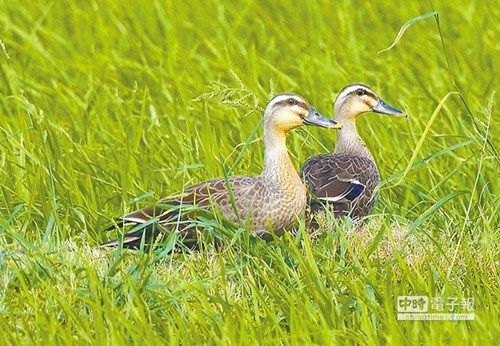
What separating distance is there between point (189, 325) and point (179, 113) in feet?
10.5

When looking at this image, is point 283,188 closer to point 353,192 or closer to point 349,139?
point 353,192

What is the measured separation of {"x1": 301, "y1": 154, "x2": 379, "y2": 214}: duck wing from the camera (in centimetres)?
765

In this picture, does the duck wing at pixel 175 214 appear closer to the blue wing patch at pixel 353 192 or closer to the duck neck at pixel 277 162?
the duck neck at pixel 277 162

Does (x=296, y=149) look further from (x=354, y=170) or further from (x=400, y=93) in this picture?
(x=400, y=93)

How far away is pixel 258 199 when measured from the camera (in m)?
6.98

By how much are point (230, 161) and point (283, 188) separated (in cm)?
85

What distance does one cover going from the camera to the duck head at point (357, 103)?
822 centimetres

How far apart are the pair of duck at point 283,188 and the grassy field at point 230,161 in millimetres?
143

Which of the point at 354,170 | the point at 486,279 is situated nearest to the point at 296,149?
the point at 354,170

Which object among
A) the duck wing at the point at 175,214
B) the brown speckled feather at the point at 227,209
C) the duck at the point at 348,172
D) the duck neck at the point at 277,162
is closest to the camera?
the duck wing at the point at 175,214

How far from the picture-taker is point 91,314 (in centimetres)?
569

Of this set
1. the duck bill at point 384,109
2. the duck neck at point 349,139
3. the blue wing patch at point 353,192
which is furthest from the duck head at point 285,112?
the duck bill at point 384,109

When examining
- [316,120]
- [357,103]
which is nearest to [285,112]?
[316,120]

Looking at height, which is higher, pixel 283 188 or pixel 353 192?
pixel 283 188
